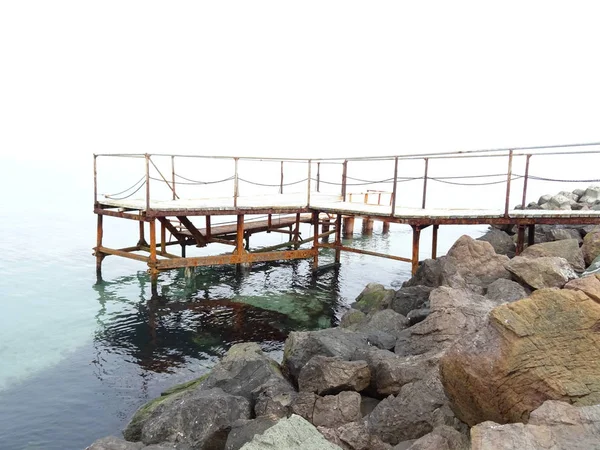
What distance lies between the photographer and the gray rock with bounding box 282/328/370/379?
6.86m

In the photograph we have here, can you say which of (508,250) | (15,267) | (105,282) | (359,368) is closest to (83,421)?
(359,368)

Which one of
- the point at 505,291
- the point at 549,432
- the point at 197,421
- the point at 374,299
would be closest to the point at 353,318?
the point at 374,299

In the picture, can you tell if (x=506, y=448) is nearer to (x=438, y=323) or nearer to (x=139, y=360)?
(x=438, y=323)

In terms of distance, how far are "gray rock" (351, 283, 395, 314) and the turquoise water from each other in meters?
0.96

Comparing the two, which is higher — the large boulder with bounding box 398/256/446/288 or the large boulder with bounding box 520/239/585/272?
the large boulder with bounding box 520/239/585/272

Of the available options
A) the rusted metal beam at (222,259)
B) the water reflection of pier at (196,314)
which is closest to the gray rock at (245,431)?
the water reflection of pier at (196,314)

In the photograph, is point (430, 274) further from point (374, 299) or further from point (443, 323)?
point (443, 323)

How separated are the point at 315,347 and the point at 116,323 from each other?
21.0 feet

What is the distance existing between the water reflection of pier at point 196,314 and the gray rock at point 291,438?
487cm

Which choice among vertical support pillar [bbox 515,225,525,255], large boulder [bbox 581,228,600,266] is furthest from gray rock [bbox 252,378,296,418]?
vertical support pillar [bbox 515,225,525,255]

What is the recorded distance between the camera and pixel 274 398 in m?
6.02

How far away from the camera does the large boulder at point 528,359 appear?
3.99 metres

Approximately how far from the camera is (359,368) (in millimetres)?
6020

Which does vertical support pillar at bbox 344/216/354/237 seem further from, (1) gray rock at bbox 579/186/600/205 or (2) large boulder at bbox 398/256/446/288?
(2) large boulder at bbox 398/256/446/288
